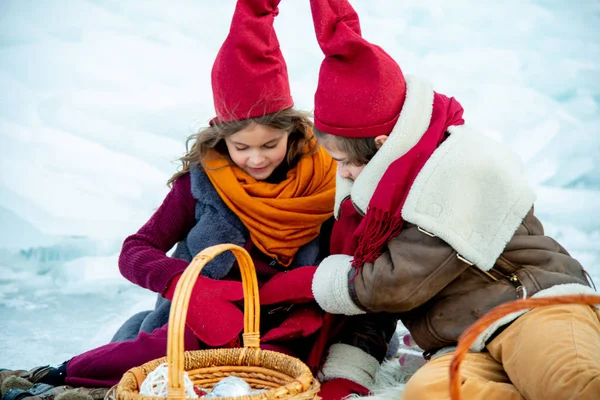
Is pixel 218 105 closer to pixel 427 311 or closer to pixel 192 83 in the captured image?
pixel 427 311

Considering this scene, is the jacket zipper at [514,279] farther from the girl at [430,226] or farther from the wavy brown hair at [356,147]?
the wavy brown hair at [356,147]

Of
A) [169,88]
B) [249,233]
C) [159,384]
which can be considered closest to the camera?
[159,384]

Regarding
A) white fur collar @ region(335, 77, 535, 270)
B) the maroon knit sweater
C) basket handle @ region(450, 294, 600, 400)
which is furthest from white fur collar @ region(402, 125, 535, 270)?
the maroon knit sweater

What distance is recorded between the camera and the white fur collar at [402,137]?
1.32m

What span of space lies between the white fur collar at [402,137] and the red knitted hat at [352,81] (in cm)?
2

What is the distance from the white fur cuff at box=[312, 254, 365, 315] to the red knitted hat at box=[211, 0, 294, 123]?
15.9 inches

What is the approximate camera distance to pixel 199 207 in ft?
5.55

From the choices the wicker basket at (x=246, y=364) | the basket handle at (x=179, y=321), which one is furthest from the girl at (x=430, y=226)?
the basket handle at (x=179, y=321)

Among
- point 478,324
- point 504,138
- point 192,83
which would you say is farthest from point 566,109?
point 478,324

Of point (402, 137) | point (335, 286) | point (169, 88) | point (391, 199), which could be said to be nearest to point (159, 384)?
point (335, 286)

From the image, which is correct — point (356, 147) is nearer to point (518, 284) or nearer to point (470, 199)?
point (470, 199)

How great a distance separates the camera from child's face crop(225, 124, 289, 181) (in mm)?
1562

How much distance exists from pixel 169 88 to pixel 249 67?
5.54 ft

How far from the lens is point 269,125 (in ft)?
5.15
